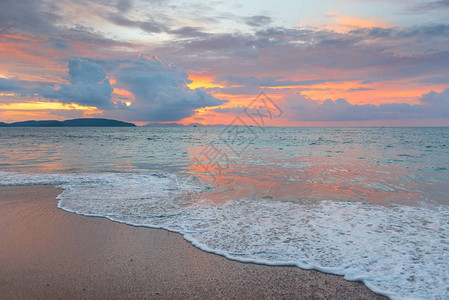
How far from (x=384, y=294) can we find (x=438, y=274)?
1.17 m

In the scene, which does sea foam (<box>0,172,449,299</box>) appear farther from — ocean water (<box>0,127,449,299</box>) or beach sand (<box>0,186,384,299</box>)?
beach sand (<box>0,186,384,299</box>)

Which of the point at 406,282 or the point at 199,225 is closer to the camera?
the point at 406,282

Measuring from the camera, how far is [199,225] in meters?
6.70

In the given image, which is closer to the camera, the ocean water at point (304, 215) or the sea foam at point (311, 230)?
the sea foam at point (311, 230)

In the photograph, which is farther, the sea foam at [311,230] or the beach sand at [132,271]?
the sea foam at [311,230]

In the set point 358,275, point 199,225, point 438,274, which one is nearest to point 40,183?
point 199,225

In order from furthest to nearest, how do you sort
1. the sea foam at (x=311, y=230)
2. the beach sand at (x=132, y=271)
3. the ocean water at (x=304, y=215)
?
the ocean water at (x=304, y=215) → the sea foam at (x=311, y=230) → the beach sand at (x=132, y=271)

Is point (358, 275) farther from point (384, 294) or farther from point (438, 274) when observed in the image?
point (438, 274)

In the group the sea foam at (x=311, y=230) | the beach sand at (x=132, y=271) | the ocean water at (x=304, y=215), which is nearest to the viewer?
the beach sand at (x=132, y=271)

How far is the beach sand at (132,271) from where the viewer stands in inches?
154

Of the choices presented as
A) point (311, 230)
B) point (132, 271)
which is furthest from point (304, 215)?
point (132, 271)

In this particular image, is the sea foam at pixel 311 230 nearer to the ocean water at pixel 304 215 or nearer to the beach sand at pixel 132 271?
the ocean water at pixel 304 215

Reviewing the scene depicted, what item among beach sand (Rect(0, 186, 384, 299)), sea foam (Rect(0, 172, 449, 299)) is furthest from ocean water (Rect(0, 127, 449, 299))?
beach sand (Rect(0, 186, 384, 299))

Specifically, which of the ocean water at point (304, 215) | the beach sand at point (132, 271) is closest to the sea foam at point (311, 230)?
the ocean water at point (304, 215)
